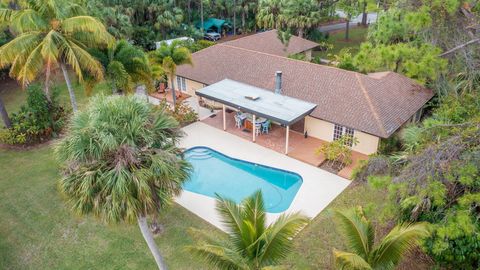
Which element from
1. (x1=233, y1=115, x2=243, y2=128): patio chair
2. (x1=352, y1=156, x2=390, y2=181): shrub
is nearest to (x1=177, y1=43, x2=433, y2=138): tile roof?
(x1=352, y1=156, x2=390, y2=181): shrub

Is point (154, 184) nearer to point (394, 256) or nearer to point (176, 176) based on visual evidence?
point (176, 176)

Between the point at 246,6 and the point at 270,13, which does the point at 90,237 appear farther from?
the point at 246,6

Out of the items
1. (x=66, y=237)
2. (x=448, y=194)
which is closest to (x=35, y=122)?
(x=66, y=237)

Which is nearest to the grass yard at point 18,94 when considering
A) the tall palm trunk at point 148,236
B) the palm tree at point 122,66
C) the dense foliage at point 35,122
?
the dense foliage at point 35,122

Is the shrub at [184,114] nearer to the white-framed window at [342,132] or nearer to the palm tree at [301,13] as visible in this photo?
the white-framed window at [342,132]

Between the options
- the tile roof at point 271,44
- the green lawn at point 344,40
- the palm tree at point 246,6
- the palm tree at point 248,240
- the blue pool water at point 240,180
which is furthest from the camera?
the palm tree at point 246,6

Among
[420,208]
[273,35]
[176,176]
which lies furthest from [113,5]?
[420,208]

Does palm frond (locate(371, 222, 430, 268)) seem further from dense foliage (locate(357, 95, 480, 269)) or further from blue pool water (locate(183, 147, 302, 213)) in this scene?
blue pool water (locate(183, 147, 302, 213))

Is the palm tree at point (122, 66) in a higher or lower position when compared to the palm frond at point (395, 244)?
higher
